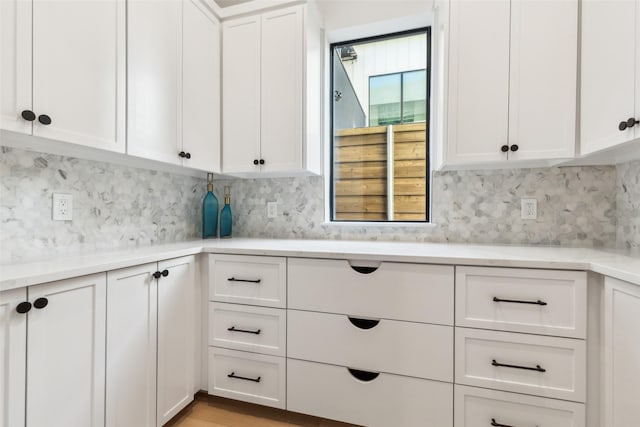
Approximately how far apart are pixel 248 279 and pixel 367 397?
0.82 metres

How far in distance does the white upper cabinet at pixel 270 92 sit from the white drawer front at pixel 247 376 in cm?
111

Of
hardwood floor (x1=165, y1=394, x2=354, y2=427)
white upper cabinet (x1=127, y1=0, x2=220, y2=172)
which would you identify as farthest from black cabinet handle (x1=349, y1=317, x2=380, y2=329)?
white upper cabinet (x1=127, y1=0, x2=220, y2=172)

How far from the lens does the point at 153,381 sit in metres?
1.38

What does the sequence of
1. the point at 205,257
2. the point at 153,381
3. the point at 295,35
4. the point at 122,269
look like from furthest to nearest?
the point at 295,35 → the point at 205,257 → the point at 153,381 → the point at 122,269

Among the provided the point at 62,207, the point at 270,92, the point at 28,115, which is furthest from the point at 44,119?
the point at 270,92

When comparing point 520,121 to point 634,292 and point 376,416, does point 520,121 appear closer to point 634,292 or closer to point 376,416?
point 634,292

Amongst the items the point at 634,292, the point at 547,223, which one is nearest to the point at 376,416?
the point at 634,292

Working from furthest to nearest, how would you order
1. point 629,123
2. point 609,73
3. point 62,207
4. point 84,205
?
point 84,205, point 62,207, point 609,73, point 629,123

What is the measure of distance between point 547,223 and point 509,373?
97 centimetres

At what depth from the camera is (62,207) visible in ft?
4.52

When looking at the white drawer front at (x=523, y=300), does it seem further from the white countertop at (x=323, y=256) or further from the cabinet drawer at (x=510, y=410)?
the cabinet drawer at (x=510, y=410)

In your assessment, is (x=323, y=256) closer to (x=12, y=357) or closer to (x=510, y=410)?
(x=510, y=410)

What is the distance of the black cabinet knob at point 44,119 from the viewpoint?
1.06 meters

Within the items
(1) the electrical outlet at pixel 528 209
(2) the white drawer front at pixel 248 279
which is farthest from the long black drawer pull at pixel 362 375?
(1) the electrical outlet at pixel 528 209
